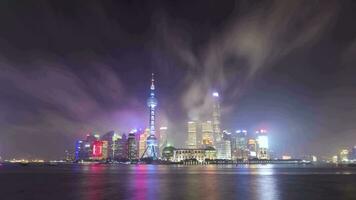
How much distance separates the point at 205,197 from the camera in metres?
56.9

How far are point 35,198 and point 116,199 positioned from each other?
1297 centimetres

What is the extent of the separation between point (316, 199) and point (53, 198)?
3978 centimetres

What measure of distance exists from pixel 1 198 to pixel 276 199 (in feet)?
135

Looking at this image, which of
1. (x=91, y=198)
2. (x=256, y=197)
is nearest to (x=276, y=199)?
(x=256, y=197)

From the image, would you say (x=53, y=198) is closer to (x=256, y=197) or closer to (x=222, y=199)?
(x=222, y=199)

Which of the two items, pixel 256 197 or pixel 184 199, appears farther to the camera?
pixel 256 197

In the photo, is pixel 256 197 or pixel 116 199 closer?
pixel 116 199

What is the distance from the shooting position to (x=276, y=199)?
55.5m

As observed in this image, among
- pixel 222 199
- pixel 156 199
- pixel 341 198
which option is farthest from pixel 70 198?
pixel 341 198

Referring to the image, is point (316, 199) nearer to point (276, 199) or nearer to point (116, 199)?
point (276, 199)

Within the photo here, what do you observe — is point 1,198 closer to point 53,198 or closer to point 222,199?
point 53,198

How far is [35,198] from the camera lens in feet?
185

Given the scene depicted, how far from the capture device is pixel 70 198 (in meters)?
56.4

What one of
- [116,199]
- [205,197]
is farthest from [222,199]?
[116,199]
